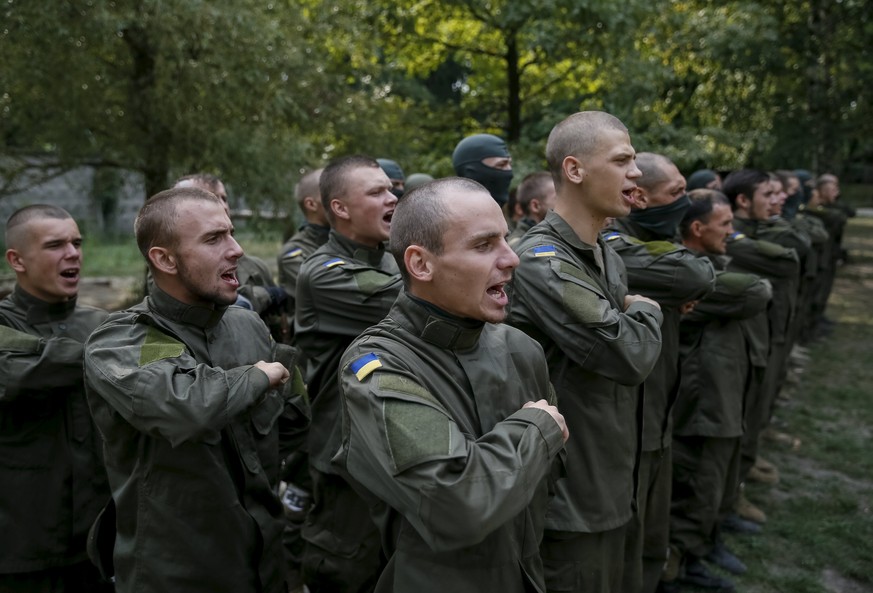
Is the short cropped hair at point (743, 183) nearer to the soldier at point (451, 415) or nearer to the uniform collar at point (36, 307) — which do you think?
the soldier at point (451, 415)

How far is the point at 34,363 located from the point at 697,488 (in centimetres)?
368

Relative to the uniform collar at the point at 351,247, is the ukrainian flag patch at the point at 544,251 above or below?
above

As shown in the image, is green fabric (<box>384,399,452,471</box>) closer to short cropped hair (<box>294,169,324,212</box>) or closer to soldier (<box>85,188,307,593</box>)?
soldier (<box>85,188,307,593</box>)

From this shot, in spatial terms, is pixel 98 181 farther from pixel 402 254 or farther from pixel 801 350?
pixel 801 350

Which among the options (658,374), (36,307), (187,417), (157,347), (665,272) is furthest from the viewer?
(658,374)

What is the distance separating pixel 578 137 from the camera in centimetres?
327

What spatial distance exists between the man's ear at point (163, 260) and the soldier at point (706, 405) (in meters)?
3.13

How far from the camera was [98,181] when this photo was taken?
10102mm

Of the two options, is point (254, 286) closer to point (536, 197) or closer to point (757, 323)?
point (536, 197)

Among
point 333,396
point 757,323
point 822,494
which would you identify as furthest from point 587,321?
point 822,494

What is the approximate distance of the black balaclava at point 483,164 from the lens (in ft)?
14.6

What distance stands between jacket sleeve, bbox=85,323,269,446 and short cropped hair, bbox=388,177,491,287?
2.33 ft

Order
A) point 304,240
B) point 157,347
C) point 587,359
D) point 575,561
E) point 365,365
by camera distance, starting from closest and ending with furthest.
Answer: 1. point 365,365
2. point 157,347
3. point 587,359
4. point 575,561
5. point 304,240

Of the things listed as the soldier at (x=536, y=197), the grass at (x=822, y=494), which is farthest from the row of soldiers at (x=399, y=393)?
the soldier at (x=536, y=197)
